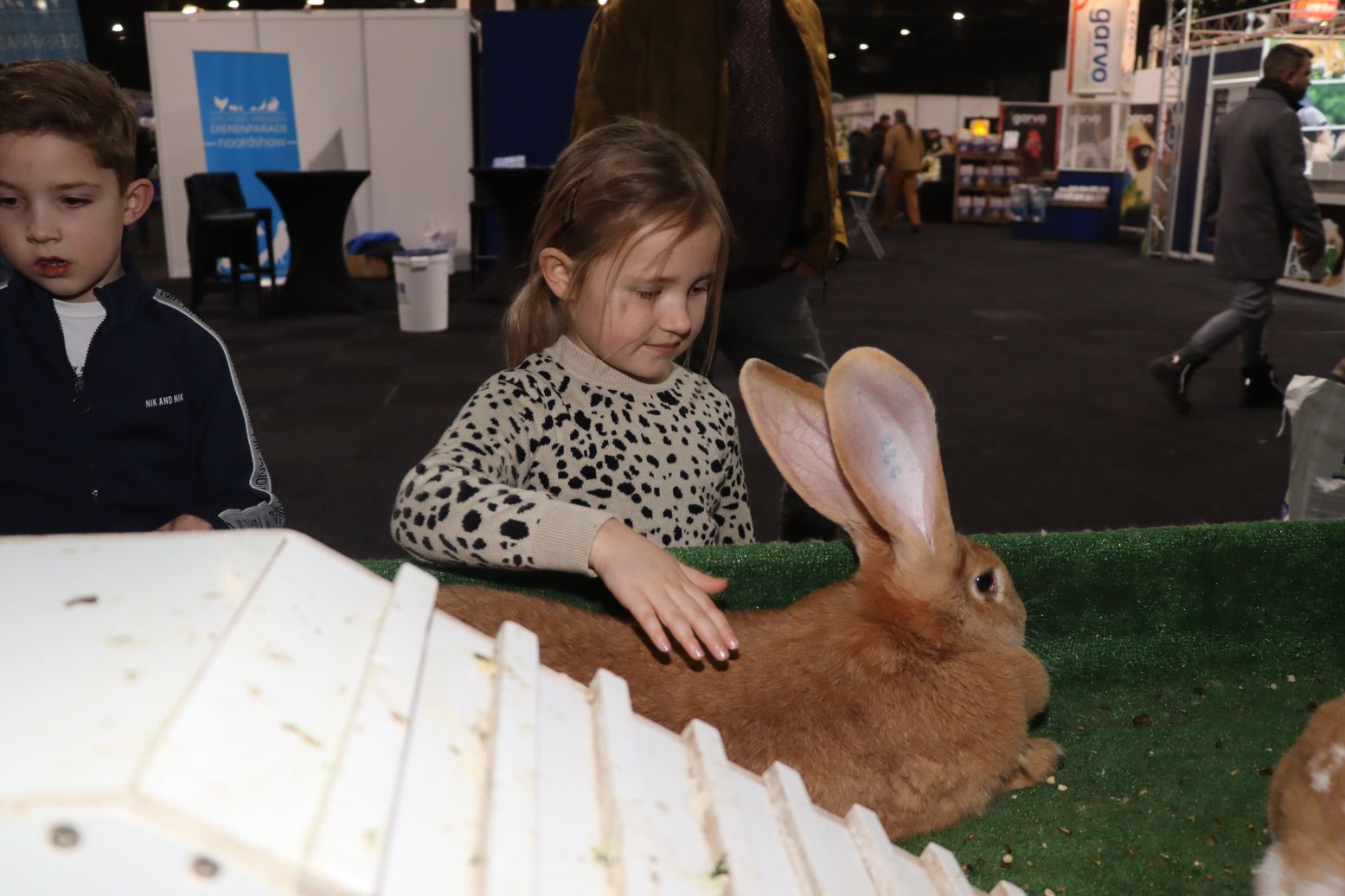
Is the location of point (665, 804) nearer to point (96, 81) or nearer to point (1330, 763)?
point (1330, 763)

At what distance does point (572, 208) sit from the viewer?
188 cm

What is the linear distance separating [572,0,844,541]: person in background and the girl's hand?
5.29 ft

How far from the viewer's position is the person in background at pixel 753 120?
2.63 meters

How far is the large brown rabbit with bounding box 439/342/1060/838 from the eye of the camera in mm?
1200

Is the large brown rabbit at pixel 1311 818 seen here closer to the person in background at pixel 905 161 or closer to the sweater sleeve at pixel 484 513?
the sweater sleeve at pixel 484 513

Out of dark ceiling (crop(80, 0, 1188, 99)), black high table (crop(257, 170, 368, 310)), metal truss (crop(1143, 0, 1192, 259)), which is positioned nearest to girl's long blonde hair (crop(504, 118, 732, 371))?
black high table (crop(257, 170, 368, 310))

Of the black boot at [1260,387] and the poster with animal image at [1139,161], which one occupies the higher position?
the poster with animal image at [1139,161]

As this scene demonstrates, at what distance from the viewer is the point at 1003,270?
537 inches

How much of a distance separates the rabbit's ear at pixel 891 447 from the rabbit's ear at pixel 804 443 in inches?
3.0

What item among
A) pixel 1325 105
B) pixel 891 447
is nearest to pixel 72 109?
pixel 891 447

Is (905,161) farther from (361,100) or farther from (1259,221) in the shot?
(1259,221)

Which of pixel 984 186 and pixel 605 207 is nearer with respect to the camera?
pixel 605 207

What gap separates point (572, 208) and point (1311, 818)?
4.58 ft

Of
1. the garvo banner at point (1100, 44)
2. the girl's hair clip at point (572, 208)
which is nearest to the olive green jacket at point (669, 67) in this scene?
the girl's hair clip at point (572, 208)
